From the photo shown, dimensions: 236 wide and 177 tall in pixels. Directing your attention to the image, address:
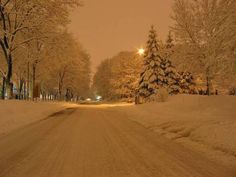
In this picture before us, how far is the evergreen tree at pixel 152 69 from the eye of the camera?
4131cm

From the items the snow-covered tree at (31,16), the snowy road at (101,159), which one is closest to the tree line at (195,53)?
the snowy road at (101,159)

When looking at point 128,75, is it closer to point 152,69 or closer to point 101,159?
point 152,69

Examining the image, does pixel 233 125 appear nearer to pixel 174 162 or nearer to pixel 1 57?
pixel 174 162

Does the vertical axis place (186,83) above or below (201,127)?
above

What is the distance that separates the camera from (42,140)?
450 inches

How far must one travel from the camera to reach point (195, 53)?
3078cm

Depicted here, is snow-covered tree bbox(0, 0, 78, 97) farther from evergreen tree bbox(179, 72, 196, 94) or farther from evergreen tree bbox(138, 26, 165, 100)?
evergreen tree bbox(179, 72, 196, 94)

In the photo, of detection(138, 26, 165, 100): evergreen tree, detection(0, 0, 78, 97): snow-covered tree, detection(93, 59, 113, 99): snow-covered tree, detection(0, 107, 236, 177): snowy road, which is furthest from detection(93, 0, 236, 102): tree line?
detection(93, 59, 113, 99): snow-covered tree

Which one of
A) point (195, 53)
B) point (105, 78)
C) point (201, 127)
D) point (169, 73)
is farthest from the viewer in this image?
point (105, 78)

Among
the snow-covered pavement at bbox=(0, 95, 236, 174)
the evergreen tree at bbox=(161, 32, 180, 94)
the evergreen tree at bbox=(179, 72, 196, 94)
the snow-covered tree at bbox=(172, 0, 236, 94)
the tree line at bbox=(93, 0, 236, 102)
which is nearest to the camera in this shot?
the snow-covered pavement at bbox=(0, 95, 236, 174)

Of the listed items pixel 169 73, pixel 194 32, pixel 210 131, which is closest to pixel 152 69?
pixel 169 73

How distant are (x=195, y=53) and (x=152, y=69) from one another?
1114 centimetres

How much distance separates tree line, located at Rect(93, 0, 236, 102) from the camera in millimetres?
15391

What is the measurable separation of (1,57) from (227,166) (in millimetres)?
36028
